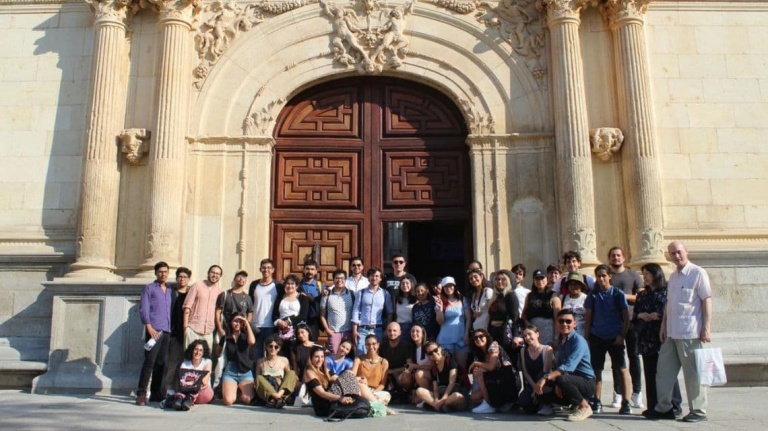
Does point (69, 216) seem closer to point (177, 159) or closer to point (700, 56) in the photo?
point (177, 159)

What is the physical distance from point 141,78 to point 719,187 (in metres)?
9.74

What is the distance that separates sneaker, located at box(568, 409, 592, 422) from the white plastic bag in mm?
1135

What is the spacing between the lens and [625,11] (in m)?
11.0

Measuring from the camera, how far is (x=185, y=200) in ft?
35.0

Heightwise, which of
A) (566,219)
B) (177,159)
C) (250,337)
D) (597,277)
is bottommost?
(250,337)

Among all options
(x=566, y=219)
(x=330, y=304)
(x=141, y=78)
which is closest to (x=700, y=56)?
(x=566, y=219)

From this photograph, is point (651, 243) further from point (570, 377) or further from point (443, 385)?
point (443, 385)

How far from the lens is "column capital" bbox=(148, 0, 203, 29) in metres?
11.0

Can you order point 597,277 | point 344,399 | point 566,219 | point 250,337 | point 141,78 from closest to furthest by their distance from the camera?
point 344,399, point 597,277, point 250,337, point 566,219, point 141,78

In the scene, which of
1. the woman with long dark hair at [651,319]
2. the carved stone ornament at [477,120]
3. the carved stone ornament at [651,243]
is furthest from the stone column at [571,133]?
the woman with long dark hair at [651,319]

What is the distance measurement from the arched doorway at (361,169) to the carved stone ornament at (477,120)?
0.38 m

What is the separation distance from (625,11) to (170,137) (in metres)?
7.73

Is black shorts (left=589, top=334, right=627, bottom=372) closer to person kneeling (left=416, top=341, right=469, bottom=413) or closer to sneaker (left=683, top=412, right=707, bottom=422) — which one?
sneaker (left=683, top=412, right=707, bottom=422)

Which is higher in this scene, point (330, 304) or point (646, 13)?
point (646, 13)
